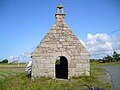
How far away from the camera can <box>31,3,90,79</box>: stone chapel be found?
15.2 metres

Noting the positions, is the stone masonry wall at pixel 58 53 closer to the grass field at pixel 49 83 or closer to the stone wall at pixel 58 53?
the stone wall at pixel 58 53

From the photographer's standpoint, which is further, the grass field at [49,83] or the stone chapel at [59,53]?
the stone chapel at [59,53]

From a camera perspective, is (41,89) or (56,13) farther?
(56,13)

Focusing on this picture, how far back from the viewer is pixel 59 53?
15.4 meters

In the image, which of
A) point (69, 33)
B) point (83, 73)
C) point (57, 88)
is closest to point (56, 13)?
point (69, 33)

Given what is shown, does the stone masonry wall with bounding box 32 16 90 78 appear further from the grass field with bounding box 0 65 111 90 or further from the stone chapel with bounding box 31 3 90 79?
the grass field with bounding box 0 65 111 90

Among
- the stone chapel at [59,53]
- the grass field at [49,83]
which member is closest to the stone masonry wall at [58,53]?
the stone chapel at [59,53]

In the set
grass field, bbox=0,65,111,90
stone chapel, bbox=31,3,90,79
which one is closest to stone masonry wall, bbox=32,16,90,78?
stone chapel, bbox=31,3,90,79

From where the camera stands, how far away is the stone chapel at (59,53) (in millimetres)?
15211

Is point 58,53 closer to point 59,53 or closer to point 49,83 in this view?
point 59,53

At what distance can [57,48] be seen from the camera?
50.6ft

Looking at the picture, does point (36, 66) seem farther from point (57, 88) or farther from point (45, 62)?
point (57, 88)

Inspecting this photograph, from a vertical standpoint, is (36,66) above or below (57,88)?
above

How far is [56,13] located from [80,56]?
4.04m
